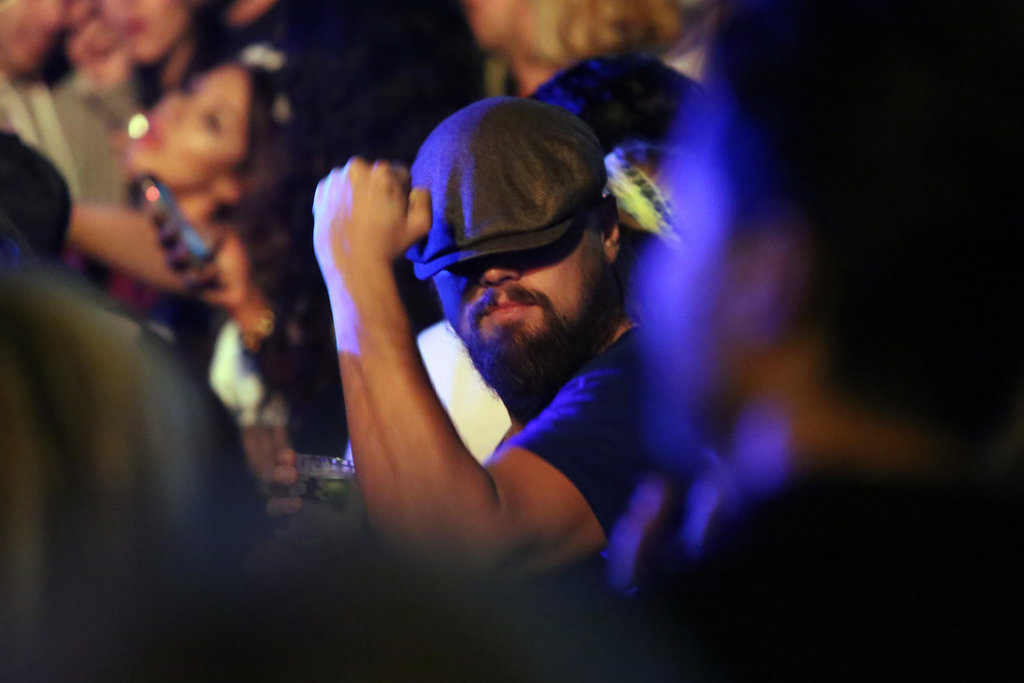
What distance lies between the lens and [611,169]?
110cm

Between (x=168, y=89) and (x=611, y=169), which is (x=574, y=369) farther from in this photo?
(x=168, y=89)

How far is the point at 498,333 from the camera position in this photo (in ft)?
3.47

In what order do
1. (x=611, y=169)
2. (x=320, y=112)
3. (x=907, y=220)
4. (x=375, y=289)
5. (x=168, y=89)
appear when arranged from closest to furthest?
(x=907, y=220)
(x=375, y=289)
(x=611, y=169)
(x=320, y=112)
(x=168, y=89)

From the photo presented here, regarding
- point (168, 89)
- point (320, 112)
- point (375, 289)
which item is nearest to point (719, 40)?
point (375, 289)

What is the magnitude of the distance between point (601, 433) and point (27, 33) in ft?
6.22

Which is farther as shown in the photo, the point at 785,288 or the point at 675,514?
the point at 675,514

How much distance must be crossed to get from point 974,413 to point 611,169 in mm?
647

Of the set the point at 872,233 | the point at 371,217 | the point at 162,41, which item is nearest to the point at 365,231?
the point at 371,217

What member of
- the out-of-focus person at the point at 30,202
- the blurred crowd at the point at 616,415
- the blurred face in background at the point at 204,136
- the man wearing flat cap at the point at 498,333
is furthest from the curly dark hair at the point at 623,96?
the blurred face in background at the point at 204,136

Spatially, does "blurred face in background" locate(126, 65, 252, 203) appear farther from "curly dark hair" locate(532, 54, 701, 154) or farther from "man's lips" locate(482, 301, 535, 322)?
"man's lips" locate(482, 301, 535, 322)

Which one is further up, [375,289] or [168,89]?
[168,89]

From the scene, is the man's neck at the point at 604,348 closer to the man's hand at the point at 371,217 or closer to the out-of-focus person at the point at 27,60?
the man's hand at the point at 371,217

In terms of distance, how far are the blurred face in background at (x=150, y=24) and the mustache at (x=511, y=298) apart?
1373mm

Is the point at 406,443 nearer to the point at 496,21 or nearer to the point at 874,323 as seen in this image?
the point at 874,323
